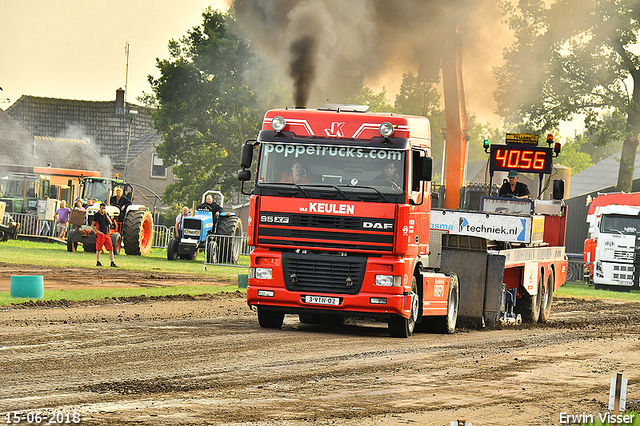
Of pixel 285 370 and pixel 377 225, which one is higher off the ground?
pixel 377 225

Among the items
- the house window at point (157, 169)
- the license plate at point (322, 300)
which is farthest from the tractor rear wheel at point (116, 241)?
the house window at point (157, 169)

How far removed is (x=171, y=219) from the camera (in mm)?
59219

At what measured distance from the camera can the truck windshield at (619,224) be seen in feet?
122

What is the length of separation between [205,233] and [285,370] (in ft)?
75.6

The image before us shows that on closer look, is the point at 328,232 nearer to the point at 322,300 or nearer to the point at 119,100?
the point at 322,300

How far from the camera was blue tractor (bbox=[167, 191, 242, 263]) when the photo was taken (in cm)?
3026

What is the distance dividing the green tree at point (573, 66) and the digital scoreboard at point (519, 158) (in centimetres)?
2367

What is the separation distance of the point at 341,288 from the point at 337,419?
5.89 meters

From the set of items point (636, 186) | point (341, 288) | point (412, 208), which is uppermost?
point (636, 186)

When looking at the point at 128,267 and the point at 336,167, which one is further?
the point at 128,267

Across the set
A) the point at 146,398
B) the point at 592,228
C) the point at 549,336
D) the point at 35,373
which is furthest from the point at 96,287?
the point at 592,228

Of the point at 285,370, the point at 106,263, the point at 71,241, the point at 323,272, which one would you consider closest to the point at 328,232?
the point at 323,272

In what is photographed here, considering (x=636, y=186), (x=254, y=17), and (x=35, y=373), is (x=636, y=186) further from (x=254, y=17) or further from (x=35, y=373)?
(x=35, y=373)

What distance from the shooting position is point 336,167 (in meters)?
14.0
